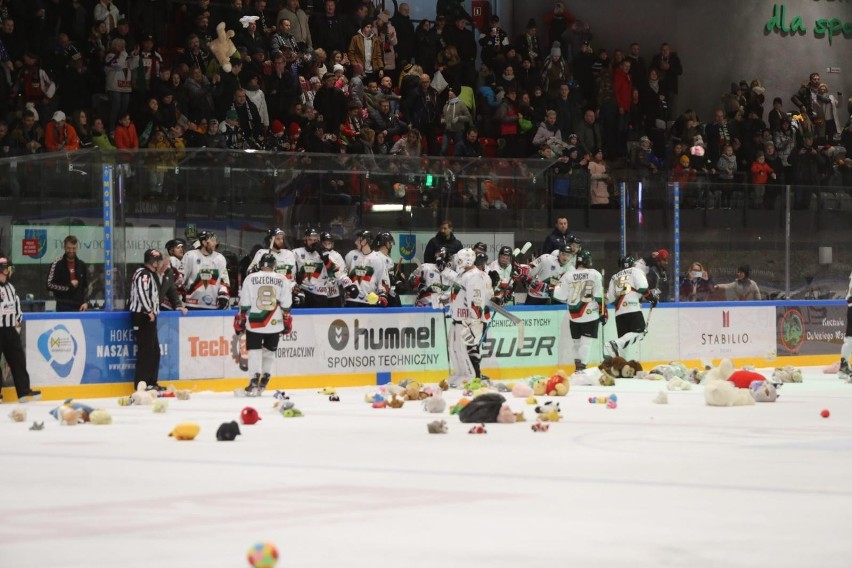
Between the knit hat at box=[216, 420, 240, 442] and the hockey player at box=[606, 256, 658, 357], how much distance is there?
8223 mm

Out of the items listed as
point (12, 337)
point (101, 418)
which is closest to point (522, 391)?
point (101, 418)

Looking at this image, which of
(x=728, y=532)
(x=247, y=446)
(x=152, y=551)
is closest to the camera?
(x=152, y=551)

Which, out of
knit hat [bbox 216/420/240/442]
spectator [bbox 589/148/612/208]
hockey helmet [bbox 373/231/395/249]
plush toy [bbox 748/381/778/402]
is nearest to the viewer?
knit hat [bbox 216/420/240/442]

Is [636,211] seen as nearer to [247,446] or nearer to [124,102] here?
[124,102]

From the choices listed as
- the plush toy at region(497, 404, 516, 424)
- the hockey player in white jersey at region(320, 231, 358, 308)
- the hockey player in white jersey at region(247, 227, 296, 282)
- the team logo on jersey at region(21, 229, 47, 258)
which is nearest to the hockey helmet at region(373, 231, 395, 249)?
the hockey player in white jersey at region(320, 231, 358, 308)

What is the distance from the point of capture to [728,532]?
609 cm

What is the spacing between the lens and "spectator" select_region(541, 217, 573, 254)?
58.6 ft

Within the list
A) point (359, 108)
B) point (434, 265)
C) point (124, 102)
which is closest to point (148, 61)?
point (124, 102)

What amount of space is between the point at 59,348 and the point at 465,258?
14.7ft

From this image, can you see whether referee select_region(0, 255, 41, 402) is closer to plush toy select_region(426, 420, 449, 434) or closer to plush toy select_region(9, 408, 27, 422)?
plush toy select_region(9, 408, 27, 422)

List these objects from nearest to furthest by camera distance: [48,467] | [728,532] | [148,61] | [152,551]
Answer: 1. [152,551]
2. [728,532]
3. [48,467]
4. [148,61]

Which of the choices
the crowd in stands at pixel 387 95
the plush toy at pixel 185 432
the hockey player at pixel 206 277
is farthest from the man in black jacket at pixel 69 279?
the plush toy at pixel 185 432

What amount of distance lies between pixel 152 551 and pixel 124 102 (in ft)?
42.0

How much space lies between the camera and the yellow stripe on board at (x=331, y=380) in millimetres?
14328
